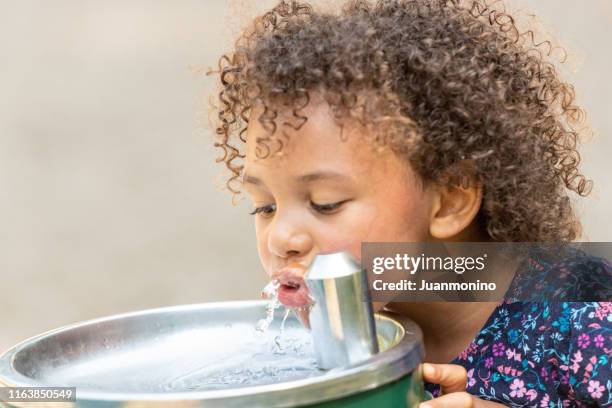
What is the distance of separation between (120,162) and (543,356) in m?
2.11

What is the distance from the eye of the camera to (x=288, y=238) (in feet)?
3.05

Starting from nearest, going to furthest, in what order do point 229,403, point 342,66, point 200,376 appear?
point 229,403 → point 200,376 → point 342,66

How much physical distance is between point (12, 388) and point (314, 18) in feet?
1.89

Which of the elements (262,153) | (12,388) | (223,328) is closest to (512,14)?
(262,153)

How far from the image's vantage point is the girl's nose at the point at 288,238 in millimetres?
929

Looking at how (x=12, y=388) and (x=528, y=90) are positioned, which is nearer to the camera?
(x=12, y=388)

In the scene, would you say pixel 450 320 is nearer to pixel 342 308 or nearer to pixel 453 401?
pixel 453 401

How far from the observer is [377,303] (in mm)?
1006

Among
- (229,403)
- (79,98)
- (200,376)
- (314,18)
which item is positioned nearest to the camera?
(229,403)

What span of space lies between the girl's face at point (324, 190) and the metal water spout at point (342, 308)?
0.63 ft

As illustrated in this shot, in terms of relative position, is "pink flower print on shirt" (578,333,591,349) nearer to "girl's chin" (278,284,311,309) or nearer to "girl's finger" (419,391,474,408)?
"girl's finger" (419,391,474,408)

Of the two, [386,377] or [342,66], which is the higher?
[342,66]

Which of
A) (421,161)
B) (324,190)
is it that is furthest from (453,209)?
(324,190)

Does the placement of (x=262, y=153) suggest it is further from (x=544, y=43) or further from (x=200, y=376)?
(x=544, y=43)
